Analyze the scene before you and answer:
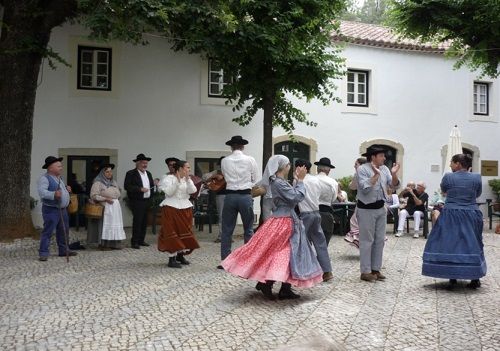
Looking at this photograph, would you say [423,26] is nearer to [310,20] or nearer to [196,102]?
[310,20]

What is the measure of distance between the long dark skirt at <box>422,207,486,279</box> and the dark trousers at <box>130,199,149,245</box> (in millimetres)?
5753

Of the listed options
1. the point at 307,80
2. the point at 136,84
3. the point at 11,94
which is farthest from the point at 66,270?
the point at 136,84

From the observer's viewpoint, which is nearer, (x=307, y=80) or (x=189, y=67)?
(x=307, y=80)

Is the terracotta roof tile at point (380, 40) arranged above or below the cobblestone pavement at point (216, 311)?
above

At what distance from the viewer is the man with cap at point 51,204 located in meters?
9.11

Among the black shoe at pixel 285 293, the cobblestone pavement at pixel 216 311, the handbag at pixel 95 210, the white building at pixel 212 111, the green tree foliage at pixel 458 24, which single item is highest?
the green tree foliage at pixel 458 24

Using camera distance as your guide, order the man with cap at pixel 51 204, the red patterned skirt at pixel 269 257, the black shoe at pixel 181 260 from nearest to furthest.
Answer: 1. the red patterned skirt at pixel 269 257
2. the black shoe at pixel 181 260
3. the man with cap at pixel 51 204

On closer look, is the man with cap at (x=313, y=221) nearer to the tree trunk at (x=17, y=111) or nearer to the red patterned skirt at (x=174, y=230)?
the red patterned skirt at (x=174, y=230)

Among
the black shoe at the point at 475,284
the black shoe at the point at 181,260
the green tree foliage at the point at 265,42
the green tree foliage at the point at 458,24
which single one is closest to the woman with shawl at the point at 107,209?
the black shoe at the point at 181,260

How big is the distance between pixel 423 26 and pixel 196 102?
6402 millimetres

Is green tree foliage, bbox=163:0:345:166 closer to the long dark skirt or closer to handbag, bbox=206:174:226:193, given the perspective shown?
handbag, bbox=206:174:226:193

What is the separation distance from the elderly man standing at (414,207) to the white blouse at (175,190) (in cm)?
658

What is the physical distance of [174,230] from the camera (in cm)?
828

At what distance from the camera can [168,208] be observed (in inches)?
328
